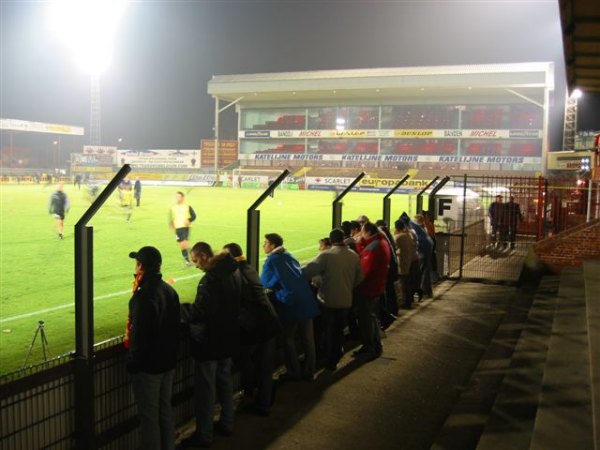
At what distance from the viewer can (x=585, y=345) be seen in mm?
6418

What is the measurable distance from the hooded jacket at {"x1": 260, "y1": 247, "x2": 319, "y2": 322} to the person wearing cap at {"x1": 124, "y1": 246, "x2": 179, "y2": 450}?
67.5 inches

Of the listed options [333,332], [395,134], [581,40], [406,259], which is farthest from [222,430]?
[395,134]

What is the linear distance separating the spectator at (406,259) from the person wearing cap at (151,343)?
5.77 meters

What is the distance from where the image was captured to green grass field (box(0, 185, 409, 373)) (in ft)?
27.6

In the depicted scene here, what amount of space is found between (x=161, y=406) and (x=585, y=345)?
4.43 meters

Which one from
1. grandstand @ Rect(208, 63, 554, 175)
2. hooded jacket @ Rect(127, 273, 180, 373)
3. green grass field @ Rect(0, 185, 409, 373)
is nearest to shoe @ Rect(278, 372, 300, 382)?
hooded jacket @ Rect(127, 273, 180, 373)

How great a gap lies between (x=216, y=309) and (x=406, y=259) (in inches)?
219

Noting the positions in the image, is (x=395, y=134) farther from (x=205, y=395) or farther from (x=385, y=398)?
(x=205, y=395)

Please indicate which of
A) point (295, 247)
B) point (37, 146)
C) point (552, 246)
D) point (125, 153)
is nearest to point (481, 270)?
point (552, 246)

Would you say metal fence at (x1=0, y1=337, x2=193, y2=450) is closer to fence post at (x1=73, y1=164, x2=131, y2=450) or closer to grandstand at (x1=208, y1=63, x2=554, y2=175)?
fence post at (x1=73, y1=164, x2=131, y2=450)

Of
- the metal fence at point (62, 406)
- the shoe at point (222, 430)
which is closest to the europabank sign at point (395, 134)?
the shoe at point (222, 430)

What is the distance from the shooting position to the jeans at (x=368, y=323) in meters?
7.36

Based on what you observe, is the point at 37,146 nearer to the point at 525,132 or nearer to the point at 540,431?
the point at 525,132

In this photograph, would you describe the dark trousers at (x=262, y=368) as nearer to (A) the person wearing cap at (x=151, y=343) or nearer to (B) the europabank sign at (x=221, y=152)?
(A) the person wearing cap at (x=151, y=343)
